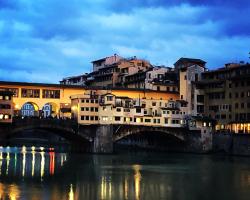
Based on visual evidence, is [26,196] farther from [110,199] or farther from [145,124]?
[145,124]

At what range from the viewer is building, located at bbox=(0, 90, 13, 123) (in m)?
75.9

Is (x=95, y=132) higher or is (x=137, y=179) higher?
(x=95, y=132)

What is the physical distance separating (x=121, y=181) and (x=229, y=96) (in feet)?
169

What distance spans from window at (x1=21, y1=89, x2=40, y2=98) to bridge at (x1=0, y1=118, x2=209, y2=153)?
19.7 ft

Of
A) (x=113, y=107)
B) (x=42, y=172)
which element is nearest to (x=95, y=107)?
(x=113, y=107)

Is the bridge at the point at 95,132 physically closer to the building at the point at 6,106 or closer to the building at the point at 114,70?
the building at the point at 6,106

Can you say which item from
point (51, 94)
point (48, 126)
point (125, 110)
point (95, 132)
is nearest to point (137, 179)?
point (48, 126)

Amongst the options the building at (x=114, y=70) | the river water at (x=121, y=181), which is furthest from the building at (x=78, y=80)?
the river water at (x=121, y=181)

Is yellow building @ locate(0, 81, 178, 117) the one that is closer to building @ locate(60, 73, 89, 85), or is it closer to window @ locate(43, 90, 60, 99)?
window @ locate(43, 90, 60, 99)

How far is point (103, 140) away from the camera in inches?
3214

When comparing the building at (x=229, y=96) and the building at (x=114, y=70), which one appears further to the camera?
the building at (x=114, y=70)

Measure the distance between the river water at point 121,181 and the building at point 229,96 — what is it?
29542 millimetres

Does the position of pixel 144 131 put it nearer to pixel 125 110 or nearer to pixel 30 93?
pixel 125 110

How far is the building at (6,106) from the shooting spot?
75.9 metres
